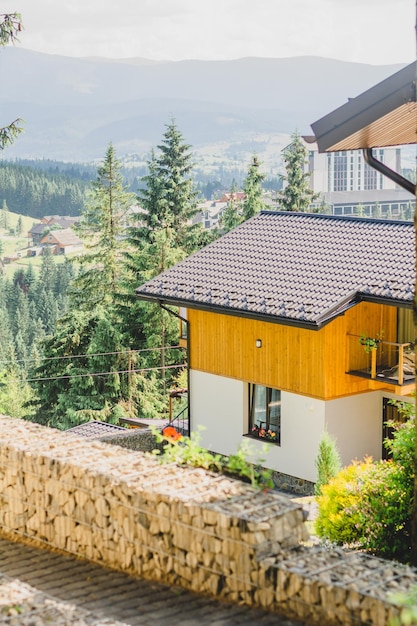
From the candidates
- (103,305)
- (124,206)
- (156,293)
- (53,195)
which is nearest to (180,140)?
(124,206)

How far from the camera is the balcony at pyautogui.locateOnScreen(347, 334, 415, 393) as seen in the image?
1627 cm

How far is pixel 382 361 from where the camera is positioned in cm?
1730

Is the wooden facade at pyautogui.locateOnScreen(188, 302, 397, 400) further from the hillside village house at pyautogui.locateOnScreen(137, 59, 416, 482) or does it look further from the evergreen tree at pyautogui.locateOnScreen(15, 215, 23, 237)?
the evergreen tree at pyautogui.locateOnScreen(15, 215, 23, 237)

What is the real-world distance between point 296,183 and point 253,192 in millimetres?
10423

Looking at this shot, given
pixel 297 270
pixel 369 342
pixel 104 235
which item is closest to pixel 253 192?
pixel 104 235

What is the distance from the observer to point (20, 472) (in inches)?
360

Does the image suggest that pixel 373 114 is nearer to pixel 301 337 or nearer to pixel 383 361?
pixel 301 337

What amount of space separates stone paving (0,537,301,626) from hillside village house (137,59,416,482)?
27.5ft

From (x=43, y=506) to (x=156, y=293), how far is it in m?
10.6

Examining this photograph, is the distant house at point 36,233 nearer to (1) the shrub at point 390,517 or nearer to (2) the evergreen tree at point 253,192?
(2) the evergreen tree at point 253,192

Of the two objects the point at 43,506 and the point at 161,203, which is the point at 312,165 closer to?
the point at 161,203

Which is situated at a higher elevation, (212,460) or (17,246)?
(212,460)

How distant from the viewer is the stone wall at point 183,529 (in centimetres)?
650

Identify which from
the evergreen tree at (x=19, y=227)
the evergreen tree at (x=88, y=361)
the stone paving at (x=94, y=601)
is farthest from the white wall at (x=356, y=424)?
the evergreen tree at (x=19, y=227)
